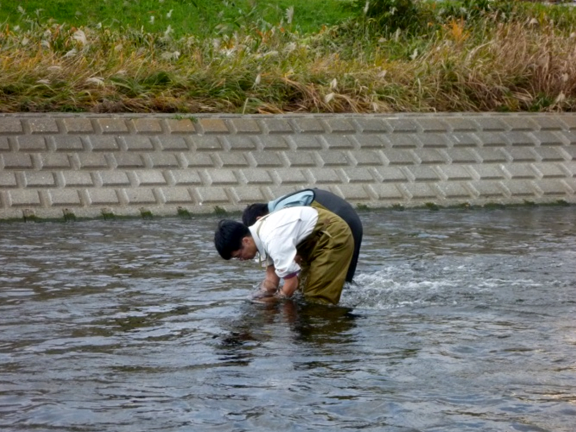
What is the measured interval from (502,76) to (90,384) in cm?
1234

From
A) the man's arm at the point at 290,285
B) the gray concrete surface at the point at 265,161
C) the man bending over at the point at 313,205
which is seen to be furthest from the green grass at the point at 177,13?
the man's arm at the point at 290,285

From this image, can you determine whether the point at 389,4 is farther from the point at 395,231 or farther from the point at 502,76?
the point at 395,231

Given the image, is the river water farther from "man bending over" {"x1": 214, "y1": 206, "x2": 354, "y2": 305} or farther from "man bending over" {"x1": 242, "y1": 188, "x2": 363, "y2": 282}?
"man bending over" {"x1": 242, "y1": 188, "x2": 363, "y2": 282}

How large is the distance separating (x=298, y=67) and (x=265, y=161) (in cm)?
297

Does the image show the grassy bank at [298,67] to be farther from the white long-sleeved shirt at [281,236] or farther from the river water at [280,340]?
the white long-sleeved shirt at [281,236]

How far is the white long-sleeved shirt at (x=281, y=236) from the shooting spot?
726cm

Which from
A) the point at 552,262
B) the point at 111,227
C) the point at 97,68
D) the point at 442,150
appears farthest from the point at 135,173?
the point at 552,262

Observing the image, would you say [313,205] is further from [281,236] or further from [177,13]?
[177,13]

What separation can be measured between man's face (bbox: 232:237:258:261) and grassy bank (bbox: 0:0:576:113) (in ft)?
25.1

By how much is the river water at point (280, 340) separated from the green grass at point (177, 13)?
10.3 meters

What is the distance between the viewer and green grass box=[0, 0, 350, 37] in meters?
20.8

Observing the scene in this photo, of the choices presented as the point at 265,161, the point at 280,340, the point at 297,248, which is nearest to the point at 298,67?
the point at 265,161

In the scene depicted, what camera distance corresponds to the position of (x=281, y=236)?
729cm

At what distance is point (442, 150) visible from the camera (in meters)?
14.6
